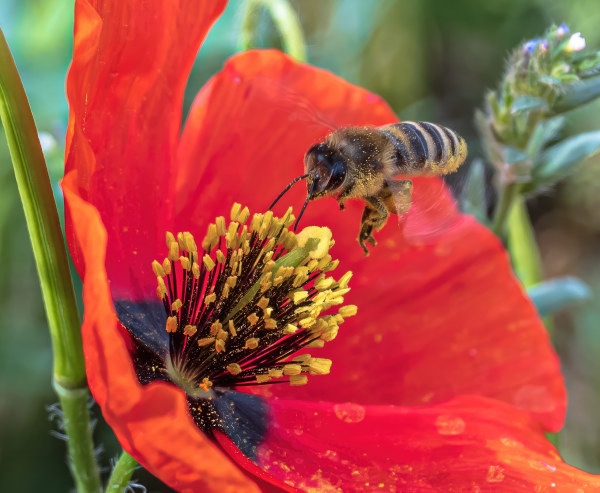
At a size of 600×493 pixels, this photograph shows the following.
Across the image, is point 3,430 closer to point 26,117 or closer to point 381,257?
point 381,257

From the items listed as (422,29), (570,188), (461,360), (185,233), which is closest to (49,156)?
(185,233)

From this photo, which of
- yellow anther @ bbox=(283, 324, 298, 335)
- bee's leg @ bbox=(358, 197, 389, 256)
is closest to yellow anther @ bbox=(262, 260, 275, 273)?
yellow anther @ bbox=(283, 324, 298, 335)

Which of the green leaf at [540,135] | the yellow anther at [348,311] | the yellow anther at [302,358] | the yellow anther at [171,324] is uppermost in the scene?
the green leaf at [540,135]

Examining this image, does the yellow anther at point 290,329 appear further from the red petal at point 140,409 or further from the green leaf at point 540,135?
the green leaf at point 540,135

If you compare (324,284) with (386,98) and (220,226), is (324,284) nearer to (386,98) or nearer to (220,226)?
(220,226)

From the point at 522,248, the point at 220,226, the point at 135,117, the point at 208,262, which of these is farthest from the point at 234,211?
the point at 522,248

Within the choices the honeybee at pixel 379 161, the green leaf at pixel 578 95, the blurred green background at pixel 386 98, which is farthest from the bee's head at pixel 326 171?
the blurred green background at pixel 386 98

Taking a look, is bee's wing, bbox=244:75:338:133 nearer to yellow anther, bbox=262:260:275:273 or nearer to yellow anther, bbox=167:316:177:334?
yellow anther, bbox=262:260:275:273
